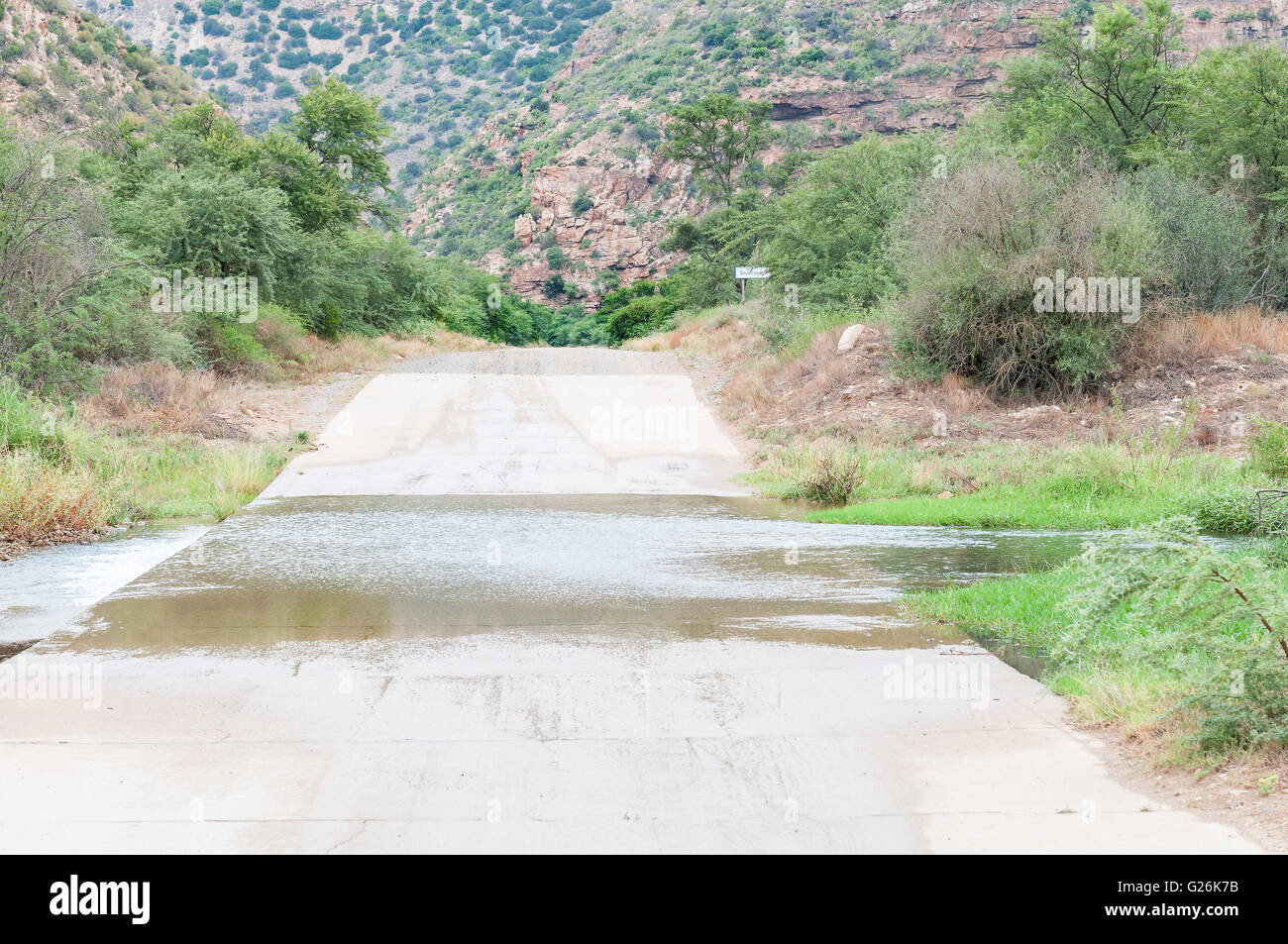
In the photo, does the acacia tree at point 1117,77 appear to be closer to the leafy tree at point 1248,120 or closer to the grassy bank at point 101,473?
the leafy tree at point 1248,120

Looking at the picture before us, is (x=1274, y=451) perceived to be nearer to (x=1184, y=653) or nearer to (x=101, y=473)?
(x=1184, y=653)

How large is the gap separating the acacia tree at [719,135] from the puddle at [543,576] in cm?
5385

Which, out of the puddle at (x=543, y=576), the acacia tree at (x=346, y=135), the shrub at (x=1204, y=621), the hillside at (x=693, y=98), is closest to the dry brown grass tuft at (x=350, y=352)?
the acacia tree at (x=346, y=135)

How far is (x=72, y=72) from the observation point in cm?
5709

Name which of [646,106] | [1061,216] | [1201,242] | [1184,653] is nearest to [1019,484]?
[1061,216]

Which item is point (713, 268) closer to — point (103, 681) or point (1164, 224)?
point (1164, 224)

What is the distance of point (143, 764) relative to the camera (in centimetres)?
575

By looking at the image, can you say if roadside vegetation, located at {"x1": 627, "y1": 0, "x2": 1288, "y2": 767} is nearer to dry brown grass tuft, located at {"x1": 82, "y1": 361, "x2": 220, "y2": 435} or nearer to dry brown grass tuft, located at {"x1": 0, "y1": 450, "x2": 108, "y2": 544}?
dry brown grass tuft, located at {"x1": 0, "y1": 450, "x2": 108, "y2": 544}

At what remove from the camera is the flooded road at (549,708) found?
5004 mm

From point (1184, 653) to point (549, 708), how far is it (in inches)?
142

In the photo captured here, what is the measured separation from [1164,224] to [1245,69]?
4.57 m

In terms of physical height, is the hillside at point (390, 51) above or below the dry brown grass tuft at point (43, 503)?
above

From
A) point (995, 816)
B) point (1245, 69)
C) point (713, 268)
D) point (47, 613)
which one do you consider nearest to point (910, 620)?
point (995, 816)

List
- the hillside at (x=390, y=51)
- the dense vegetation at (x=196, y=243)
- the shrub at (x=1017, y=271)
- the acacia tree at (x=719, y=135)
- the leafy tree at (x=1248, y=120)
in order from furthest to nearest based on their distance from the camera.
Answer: the hillside at (x=390, y=51) < the acacia tree at (x=719, y=135) < the leafy tree at (x=1248, y=120) < the shrub at (x=1017, y=271) < the dense vegetation at (x=196, y=243)
